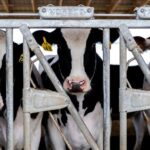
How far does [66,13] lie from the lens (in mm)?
2939

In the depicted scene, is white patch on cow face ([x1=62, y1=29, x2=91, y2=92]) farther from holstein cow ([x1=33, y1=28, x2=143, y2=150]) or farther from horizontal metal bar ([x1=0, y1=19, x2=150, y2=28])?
horizontal metal bar ([x1=0, y1=19, x2=150, y2=28])

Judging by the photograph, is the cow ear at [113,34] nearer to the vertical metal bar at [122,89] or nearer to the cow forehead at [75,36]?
the cow forehead at [75,36]

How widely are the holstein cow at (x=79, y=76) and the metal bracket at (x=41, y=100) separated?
1.40ft

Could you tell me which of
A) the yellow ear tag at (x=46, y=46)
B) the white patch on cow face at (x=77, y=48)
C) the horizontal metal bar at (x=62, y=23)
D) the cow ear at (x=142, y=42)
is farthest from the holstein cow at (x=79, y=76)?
the horizontal metal bar at (x=62, y=23)

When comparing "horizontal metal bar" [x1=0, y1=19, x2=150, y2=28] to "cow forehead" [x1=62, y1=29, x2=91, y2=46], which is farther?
"cow forehead" [x1=62, y1=29, x2=91, y2=46]

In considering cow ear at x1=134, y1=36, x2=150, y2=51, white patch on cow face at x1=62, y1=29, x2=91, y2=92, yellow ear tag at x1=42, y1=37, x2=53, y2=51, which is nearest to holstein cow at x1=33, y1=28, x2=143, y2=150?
white patch on cow face at x1=62, y1=29, x2=91, y2=92

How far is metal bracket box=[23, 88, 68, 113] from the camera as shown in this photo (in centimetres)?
288

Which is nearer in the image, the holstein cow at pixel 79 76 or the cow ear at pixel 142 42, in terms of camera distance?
the holstein cow at pixel 79 76

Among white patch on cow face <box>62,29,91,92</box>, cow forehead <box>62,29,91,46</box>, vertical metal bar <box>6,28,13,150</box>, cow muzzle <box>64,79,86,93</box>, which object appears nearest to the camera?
vertical metal bar <box>6,28,13,150</box>

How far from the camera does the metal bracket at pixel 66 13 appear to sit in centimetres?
294

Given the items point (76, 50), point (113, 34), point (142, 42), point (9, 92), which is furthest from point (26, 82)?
point (142, 42)

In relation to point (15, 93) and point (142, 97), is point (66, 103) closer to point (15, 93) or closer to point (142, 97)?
point (142, 97)

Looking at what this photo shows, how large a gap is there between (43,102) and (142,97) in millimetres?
577

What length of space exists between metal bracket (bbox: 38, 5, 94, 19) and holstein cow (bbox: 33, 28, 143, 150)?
22.1 inches
